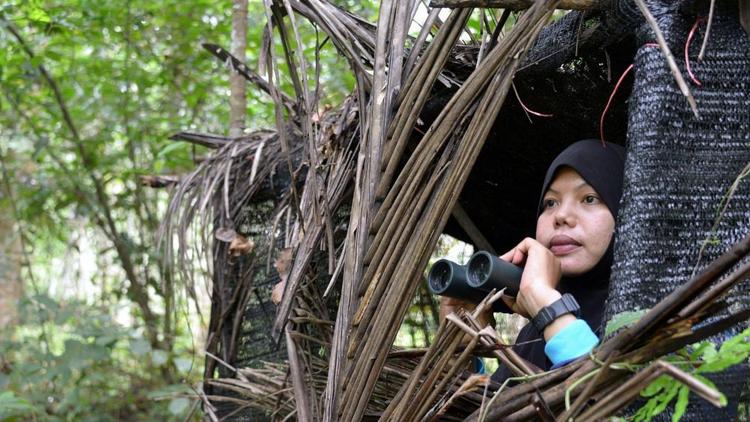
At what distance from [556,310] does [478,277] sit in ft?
0.63

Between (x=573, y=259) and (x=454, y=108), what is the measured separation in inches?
23.4

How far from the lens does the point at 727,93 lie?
1500 mm

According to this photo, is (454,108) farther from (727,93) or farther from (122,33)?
(122,33)

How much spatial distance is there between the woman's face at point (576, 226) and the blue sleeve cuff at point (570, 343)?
0.46 metres

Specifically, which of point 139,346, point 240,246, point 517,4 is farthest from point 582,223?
point 139,346

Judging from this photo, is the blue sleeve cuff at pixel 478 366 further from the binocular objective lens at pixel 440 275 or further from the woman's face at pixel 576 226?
the binocular objective lens at pixel 440 275

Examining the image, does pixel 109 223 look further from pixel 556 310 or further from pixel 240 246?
pixel 556 310

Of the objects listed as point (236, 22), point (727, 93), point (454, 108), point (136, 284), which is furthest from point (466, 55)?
point (136, 284)

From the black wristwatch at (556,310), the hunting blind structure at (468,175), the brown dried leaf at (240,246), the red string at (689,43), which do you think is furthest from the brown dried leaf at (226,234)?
the red string at (689,43)

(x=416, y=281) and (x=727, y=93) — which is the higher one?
(x=727, y=93)

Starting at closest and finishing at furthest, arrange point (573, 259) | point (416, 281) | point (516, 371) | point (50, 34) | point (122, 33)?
point (516, 371)
point (416, 281)
point (573, 259)
point (50, 34)
point (122, 33)

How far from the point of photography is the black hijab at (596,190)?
206cm

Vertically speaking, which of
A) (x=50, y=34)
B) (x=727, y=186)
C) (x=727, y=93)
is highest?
(x=727, y=93)

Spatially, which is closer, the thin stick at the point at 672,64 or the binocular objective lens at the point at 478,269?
the thin stick at the point at 672,64
